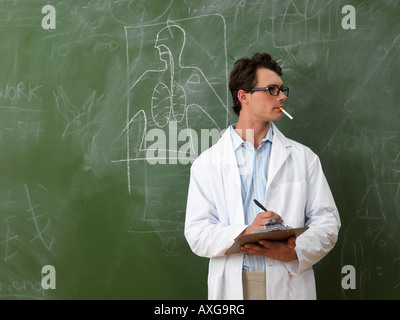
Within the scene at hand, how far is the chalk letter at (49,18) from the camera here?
2.81 metres

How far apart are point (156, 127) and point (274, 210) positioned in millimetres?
898

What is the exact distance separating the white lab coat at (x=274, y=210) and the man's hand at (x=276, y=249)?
0.11ft

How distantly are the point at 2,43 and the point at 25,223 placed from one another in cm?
103

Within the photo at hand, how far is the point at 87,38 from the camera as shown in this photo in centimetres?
280

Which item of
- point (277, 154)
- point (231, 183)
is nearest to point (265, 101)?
point (277, 154)

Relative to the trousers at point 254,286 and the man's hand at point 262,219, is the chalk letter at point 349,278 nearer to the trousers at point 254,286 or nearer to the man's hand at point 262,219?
the trousers at point 254,286

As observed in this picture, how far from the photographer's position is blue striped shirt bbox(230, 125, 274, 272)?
2201 millimetres

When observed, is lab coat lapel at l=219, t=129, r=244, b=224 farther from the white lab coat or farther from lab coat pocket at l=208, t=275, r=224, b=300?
lab coat pocket at l=208, t=275, r=224, b=300

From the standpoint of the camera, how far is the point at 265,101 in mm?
2309

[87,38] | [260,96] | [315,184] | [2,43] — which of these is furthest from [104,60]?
[315,184]

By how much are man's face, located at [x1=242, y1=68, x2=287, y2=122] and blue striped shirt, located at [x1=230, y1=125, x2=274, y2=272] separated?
94mm

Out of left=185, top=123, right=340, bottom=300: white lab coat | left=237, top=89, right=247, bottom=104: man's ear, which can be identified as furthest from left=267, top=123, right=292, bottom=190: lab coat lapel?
left=237, top=89, right=247, bottom=104: man's ear

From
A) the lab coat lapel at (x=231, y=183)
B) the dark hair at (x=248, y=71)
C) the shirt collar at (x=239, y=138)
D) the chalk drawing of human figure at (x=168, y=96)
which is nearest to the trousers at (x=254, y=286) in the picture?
the lab coat lapel at (x=231, y=183)

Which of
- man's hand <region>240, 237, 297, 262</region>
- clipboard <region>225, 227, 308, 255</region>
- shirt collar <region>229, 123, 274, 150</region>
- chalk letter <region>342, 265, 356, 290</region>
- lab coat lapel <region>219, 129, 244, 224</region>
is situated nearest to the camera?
clipboard <region>225, 227, 308, 255</region>
